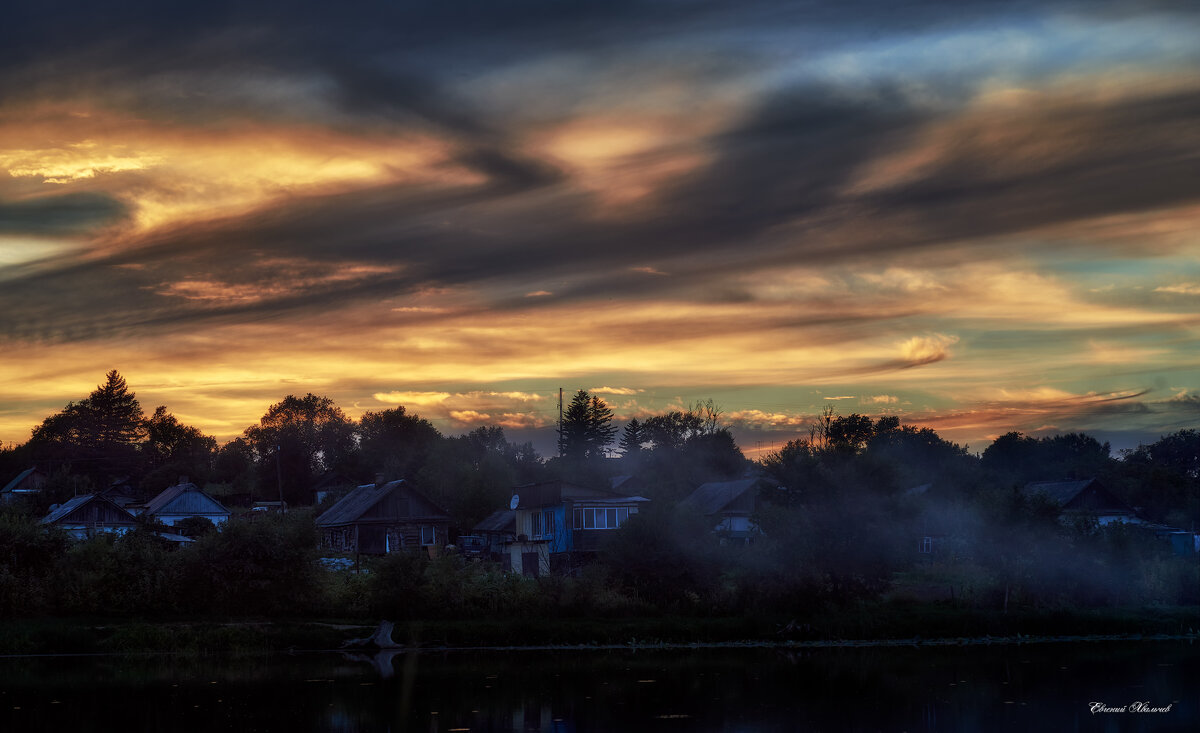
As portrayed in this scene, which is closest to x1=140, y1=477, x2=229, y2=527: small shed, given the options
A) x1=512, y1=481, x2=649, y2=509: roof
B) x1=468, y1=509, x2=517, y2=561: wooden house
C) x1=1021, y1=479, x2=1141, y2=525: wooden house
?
x1=468, y1=509, x2=517, y2=561: wooden house

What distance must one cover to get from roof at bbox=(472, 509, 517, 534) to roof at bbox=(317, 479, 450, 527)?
12.0ft

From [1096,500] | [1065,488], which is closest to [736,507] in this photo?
[1065,488]

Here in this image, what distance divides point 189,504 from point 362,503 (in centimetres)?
3046

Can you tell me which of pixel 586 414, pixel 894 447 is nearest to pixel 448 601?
pixel 586 414

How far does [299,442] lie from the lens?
155000 mm

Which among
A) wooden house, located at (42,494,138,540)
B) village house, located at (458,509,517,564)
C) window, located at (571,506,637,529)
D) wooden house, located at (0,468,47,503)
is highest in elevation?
wooden house, located at (0,468,47,503)

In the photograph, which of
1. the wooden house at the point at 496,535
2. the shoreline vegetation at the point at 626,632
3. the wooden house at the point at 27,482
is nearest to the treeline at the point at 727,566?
the shoreline vegetation at the point at 626,632

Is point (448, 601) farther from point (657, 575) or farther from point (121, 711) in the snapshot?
point (121, 711)

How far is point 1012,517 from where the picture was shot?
60.8 metres

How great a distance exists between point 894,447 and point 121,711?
144374mm

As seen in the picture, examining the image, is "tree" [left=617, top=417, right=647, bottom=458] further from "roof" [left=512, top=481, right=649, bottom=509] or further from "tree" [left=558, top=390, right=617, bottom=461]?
"roof" [left=512, top=481, right=649, bottom=509]

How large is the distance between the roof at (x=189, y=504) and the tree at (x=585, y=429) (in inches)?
2211

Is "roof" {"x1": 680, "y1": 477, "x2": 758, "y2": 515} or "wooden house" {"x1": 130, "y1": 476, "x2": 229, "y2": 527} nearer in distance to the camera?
"roof" {"x1": 680, "y1": 477, "x2": 758, "y2": 515}

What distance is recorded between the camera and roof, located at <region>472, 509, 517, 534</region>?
83750mm
